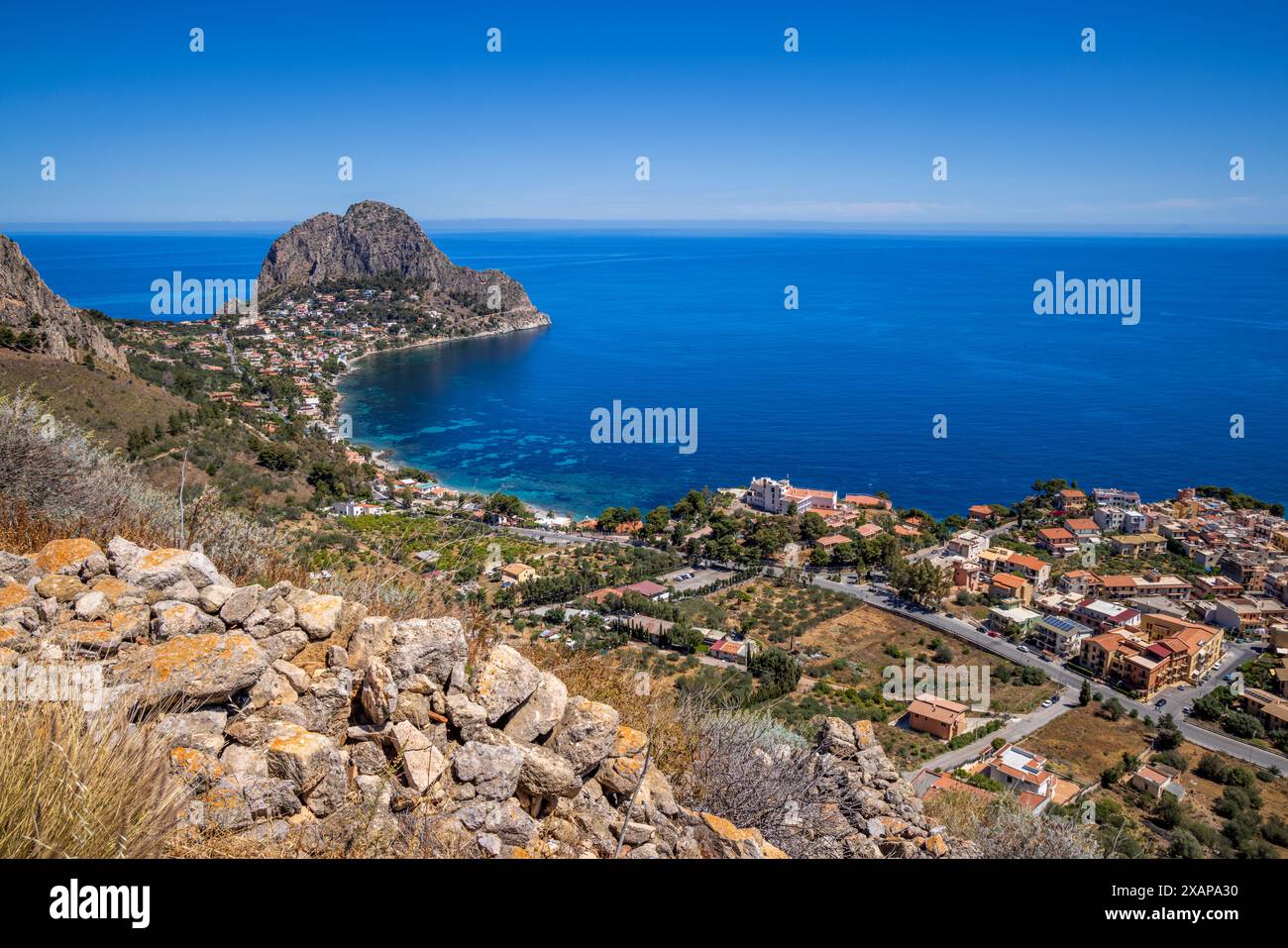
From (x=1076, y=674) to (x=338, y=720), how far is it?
21907 mm

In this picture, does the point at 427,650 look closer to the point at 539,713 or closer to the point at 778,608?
the point at 539,713

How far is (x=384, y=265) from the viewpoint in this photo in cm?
10194

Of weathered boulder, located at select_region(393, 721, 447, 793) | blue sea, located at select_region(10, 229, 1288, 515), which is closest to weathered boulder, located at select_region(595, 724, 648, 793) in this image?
weathered boulder, located at select_region(393, 721, 447, 793)

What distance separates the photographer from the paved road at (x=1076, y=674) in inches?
639

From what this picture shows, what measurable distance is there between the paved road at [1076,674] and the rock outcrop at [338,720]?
1843 centimetres

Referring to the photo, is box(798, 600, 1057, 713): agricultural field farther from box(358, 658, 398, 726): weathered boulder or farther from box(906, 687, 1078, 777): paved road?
box(358, 658, 398, 726): weathered boulder

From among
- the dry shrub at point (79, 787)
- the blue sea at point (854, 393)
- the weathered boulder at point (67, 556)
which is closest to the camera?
the dry shrub at point (79, 787)

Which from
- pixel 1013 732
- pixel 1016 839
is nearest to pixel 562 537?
pixel 1013 732

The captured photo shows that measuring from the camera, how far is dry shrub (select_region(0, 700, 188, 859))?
69.5 inches

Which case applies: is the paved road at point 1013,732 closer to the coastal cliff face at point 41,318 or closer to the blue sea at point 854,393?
the blue sea at point 854,393

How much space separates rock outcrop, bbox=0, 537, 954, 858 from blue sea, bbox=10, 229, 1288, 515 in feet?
106

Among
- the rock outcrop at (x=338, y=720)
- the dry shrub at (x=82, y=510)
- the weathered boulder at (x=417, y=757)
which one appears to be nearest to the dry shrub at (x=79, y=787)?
the rock outcrop at (x=338, y=720)
